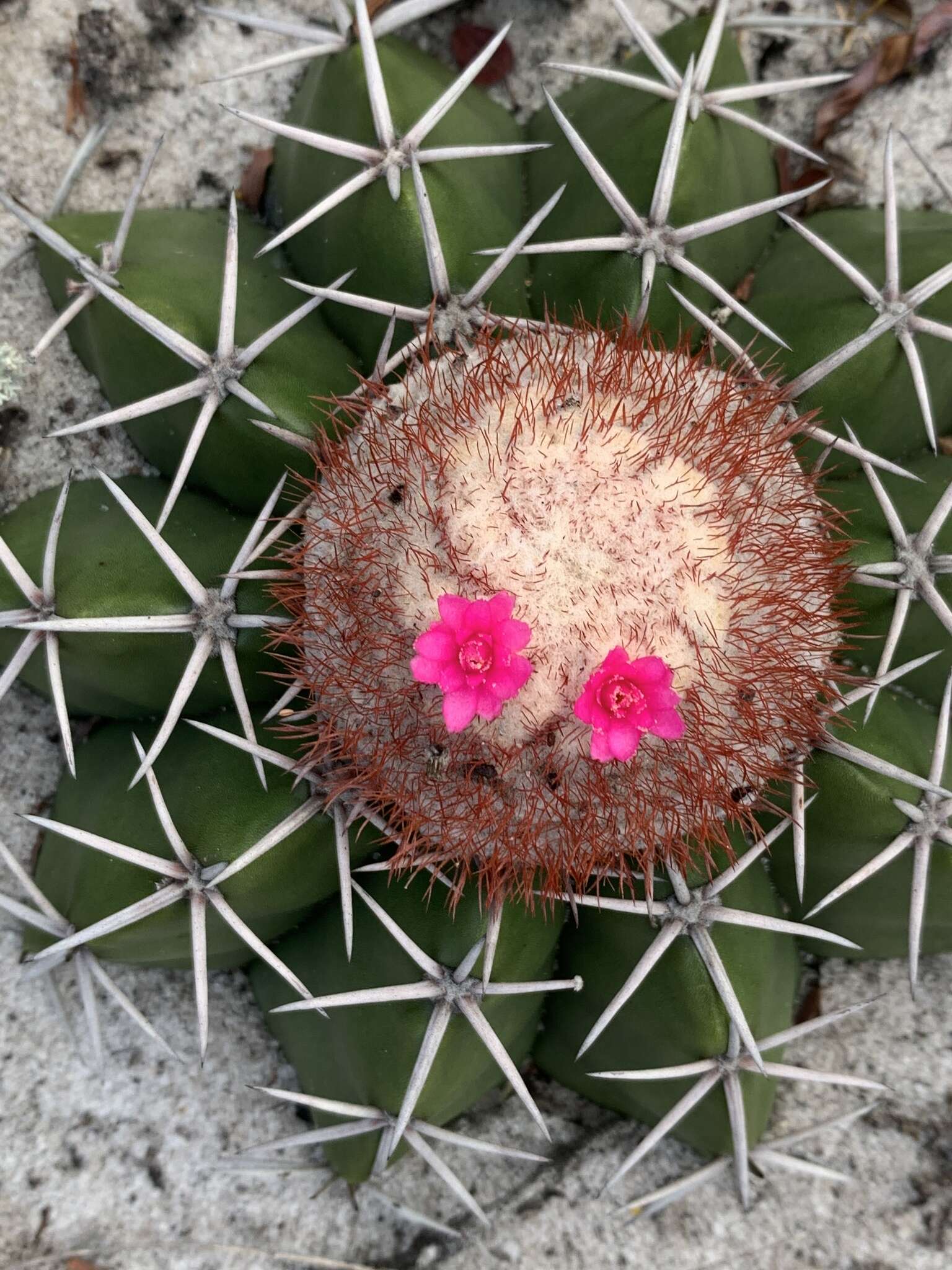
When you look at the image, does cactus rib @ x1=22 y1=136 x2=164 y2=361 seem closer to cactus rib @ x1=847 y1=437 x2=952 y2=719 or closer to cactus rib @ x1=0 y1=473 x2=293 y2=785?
cactus rib @ x1=0 y1=473 x2=293 y2=785

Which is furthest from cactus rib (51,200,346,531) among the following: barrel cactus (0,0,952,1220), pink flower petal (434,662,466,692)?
pink flower petal (434,662,466,692)

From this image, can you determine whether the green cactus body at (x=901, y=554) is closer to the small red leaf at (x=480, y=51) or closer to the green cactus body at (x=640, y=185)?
the green cactus body at (x=640, y=185)

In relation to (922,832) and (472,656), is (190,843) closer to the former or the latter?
(472,656)

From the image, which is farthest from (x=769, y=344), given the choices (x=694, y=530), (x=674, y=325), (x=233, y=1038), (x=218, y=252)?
(x=233, y=1038)

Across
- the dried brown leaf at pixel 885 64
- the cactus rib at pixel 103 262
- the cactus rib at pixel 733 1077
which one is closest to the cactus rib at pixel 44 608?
the cactus rib at pixel 103 262

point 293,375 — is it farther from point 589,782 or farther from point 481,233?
point 589,782

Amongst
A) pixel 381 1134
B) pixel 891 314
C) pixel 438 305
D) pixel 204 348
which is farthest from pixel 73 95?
pixel 381 1134
